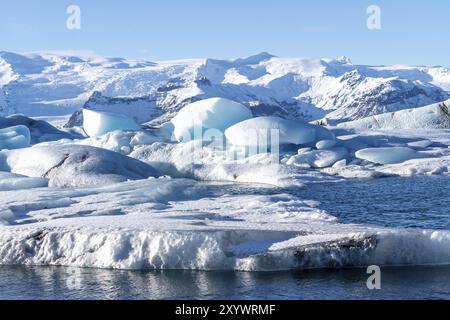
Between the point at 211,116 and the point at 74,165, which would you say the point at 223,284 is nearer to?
the point at 74,165

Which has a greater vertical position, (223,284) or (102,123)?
(102,123)

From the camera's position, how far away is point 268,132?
52000 millimetres

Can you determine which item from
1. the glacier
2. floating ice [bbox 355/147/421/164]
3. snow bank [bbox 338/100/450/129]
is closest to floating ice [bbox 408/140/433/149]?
the glacier

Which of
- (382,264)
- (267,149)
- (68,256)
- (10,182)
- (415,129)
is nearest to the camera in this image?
(382,264)

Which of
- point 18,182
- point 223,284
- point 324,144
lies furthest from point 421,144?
point 223,284

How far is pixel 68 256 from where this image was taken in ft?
70.0

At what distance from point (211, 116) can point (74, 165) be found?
19355 millimetres

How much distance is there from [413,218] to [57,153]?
25.2 m

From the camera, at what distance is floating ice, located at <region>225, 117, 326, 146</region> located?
5162 centimetres

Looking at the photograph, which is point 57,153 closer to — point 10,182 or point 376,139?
point 10,182

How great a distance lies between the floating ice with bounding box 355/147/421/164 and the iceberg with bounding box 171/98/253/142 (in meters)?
13.0

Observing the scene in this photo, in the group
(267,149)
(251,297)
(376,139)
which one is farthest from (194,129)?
(251,297)

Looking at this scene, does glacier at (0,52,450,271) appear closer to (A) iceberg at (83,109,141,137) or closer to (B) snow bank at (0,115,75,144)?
(A) iceberg at (83,109,141,137)
